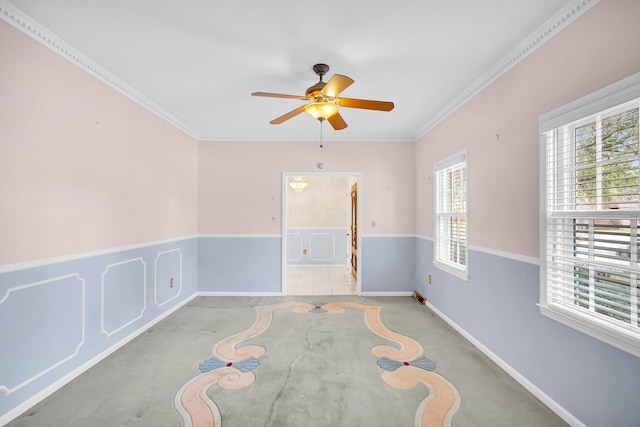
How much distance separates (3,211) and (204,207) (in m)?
2.97

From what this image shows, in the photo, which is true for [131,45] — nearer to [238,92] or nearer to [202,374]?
[238,92]

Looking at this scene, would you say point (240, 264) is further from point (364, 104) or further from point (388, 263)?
point (364, 104)

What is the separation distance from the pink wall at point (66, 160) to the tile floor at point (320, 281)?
8.80 ft

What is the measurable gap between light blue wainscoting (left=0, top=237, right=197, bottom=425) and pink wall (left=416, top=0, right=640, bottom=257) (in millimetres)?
3746

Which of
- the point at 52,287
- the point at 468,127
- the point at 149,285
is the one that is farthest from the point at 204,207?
the point at 468,127

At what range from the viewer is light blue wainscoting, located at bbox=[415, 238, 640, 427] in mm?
1606

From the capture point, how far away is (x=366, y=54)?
7.98 feet

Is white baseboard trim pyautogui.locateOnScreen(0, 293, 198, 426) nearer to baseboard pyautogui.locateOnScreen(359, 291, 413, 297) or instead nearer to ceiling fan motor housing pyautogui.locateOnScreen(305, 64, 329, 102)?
ceiling fan motor housing pyautogui.locateOnScreen(305, 64, 329, 102)

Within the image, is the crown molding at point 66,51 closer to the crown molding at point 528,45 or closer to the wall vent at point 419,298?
the crown molding at point 528,45

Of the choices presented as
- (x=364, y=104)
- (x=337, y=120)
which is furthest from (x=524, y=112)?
(x=337, y=120)

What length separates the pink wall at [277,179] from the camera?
485 centimetres

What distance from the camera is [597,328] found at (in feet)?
5.49

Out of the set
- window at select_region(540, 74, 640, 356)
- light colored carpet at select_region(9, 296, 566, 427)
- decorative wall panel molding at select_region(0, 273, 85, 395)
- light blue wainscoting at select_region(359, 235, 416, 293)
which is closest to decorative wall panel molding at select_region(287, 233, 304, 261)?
light blue wainscoting at select_region(359, 235, 416, 293)

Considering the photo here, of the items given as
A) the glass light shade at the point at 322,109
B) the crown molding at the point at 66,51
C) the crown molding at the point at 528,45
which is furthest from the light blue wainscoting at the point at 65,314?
the crown molding at the point at 528,45
